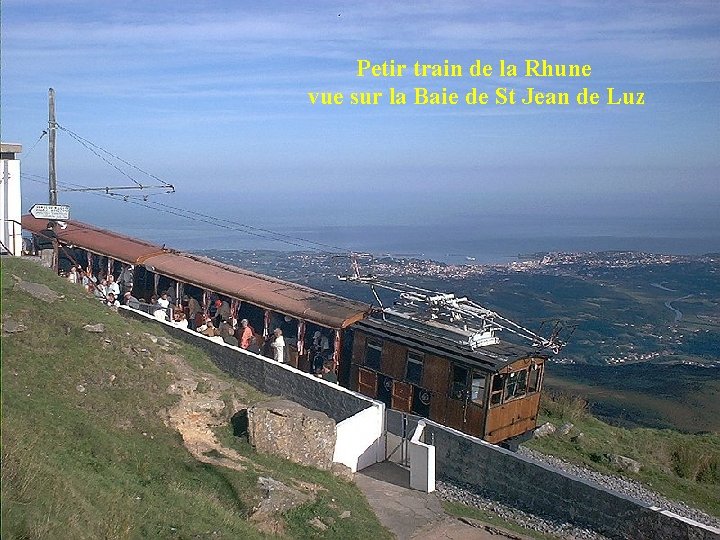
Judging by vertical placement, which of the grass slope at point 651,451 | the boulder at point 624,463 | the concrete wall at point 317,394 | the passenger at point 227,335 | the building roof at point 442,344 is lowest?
the grass slope at point 651,451

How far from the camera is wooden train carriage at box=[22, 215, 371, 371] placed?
736 inches

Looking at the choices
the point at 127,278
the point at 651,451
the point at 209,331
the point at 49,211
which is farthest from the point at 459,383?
the point at 49,211

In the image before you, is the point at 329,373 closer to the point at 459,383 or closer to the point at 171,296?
the point at 459,383

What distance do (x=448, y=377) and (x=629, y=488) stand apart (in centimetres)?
448

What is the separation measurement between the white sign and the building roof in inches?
395

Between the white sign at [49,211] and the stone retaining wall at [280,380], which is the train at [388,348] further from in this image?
the white sign at [49,211]

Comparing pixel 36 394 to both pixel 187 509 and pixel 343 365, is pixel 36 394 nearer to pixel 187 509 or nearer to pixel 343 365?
pixel 187 509

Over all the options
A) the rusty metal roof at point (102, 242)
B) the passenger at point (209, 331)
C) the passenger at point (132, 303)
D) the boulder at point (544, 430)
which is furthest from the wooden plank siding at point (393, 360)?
the rusty metal roof at point (102, 242)

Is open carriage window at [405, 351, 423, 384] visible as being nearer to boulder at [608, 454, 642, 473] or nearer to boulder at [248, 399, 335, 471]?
boulder at [248, 399, 335, 471]

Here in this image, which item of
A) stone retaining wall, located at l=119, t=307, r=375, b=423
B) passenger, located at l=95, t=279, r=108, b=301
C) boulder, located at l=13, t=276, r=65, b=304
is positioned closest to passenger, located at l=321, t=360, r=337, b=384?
stone retaining wall, located at l=119, t=307, r=375, b=423

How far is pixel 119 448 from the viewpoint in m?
11.0

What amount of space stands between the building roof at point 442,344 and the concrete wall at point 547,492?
1603 mm

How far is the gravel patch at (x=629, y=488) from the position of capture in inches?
548

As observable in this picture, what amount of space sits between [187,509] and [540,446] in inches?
412
